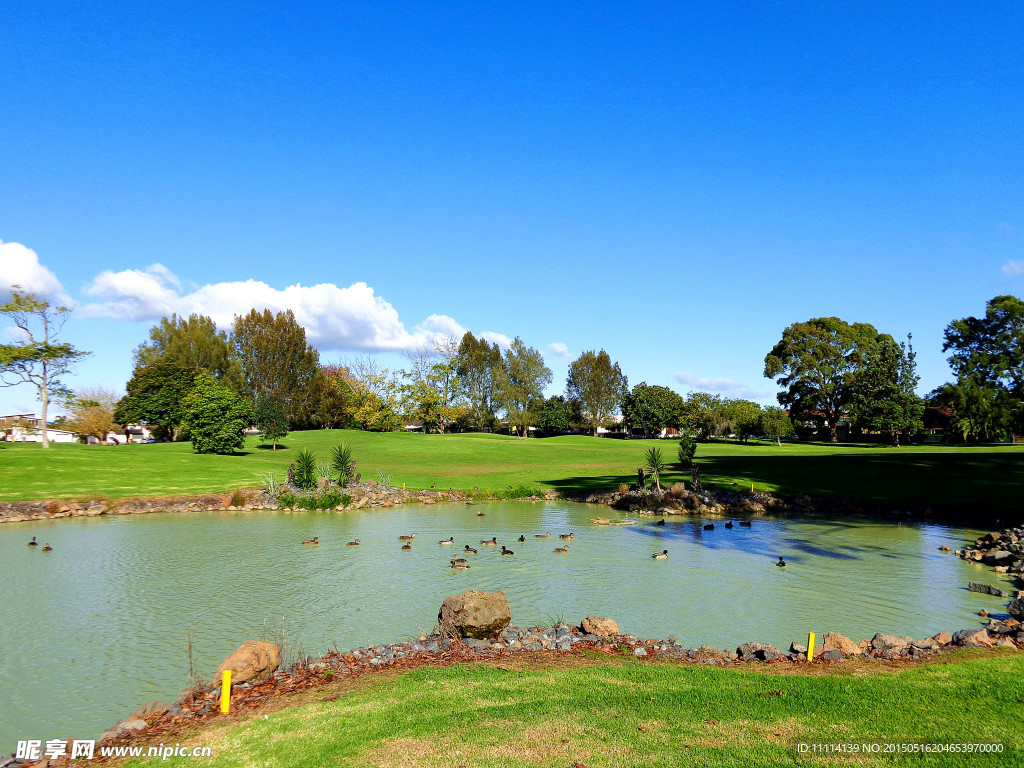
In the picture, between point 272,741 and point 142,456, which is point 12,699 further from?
point 142,456

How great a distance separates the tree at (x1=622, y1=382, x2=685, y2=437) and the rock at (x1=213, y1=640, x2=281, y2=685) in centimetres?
9693

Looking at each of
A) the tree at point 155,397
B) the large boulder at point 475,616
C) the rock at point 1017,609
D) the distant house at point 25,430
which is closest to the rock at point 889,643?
the rock at point 1017,609

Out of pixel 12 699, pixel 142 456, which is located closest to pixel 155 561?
Result: pixel 12 699

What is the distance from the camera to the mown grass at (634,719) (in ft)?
22.7

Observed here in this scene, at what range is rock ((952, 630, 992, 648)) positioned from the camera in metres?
11.2

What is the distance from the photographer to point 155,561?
836 inches

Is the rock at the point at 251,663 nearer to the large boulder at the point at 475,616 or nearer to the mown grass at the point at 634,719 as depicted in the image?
the mown grass at the point at 634,719

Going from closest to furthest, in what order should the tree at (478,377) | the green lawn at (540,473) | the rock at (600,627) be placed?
the rock at (600,627) → the green lawn at (540,473) → the tree at (478,377)

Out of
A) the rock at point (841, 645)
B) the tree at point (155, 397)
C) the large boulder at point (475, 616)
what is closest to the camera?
the rock at point (841, 645)

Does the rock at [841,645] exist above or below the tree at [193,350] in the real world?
below

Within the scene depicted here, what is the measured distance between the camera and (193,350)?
92.8m

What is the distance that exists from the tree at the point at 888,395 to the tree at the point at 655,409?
28.6 m

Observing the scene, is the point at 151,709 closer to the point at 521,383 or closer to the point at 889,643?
the point at 889,643

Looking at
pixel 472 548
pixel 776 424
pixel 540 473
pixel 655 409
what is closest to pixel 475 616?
pixel 472 548
